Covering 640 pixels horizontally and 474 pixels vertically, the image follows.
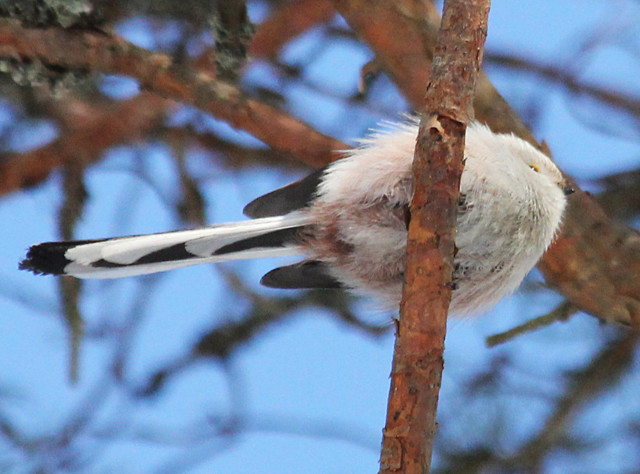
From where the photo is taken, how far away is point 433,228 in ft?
4.99

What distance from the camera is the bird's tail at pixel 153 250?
1870 mm

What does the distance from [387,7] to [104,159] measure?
125 cm

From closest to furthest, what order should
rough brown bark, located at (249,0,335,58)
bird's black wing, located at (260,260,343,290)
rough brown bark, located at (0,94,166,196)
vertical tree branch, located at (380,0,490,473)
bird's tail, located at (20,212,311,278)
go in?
vertical tree branch, located at (380,0,490,473), bird's tail, located at (20,212,311,278), bird's black wing, located at (260,260,343,290), rough brown bark, located at (0,94,166,196), rough brown bark, located at (249,0,335,58)

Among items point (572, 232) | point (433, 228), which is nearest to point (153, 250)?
point (433, 228)

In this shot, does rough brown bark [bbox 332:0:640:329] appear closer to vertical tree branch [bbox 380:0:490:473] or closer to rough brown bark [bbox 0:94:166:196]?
vertical tree branch [bbox 380:0:490:473]

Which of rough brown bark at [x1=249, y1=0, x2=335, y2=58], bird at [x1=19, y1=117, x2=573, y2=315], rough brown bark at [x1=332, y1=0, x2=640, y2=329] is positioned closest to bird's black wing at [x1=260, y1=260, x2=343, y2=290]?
bird at [x1=19, y1=117, x2=573, y2=315]

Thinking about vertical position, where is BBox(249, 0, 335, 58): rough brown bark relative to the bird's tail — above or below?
above

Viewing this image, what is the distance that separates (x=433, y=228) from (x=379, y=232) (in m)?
0.44

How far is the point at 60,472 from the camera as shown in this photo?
9.37 ft

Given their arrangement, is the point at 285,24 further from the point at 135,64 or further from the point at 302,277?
the point at 302,277

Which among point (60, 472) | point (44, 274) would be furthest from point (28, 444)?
point (44, 274)

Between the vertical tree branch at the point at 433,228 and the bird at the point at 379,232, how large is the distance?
0.99ft

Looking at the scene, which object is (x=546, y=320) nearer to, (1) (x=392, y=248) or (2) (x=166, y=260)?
(1) (x=392, y=248)

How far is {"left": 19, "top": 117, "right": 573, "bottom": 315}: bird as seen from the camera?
1.89 meters
